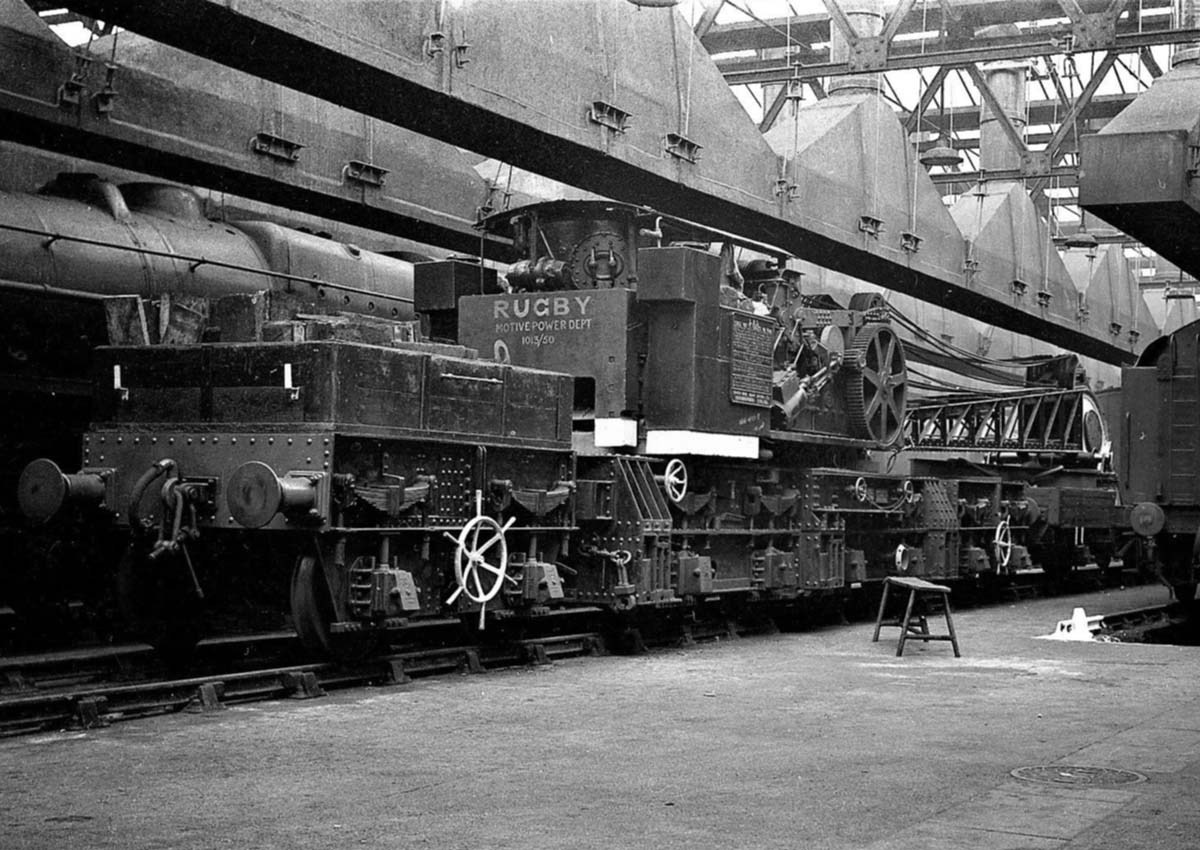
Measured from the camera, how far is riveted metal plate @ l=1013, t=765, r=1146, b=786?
19.8 feet

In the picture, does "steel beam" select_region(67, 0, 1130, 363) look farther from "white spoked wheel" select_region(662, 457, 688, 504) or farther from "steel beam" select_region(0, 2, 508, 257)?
"white spoked wheel" select_region(662, 457, 688, 504)

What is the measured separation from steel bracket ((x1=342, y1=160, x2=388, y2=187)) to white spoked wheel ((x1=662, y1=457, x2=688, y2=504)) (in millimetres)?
4044

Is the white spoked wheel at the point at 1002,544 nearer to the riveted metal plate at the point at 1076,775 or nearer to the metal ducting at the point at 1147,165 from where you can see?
the metal ducting at the point at 1147,165

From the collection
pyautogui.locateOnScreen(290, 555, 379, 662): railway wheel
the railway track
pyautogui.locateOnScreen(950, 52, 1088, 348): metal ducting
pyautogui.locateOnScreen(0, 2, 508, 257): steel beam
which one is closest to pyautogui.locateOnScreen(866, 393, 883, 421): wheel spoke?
pyautogui.locateOnScreen(0, 2, 508, 257): steel beam

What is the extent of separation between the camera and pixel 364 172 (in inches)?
526

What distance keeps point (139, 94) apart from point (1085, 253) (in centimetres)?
2062

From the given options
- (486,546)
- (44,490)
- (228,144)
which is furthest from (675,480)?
(44,490)

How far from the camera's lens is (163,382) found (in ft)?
29.0

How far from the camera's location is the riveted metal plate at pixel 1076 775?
6.04m

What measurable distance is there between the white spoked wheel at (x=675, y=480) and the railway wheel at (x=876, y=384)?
108 inches

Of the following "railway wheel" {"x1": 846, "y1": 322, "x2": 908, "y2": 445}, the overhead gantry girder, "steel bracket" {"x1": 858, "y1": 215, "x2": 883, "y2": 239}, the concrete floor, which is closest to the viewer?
the concrete floor

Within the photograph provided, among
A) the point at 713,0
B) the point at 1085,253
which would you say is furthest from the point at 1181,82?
the point at 1085,253

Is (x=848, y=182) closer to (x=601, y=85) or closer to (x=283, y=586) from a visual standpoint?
(x=601, y=85)

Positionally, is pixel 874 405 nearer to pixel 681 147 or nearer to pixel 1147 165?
pixel 681 147
